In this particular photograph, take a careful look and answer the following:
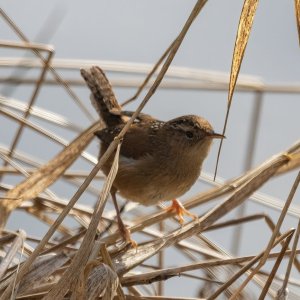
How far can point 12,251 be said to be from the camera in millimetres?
2770

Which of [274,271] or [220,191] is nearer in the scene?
[274,271]

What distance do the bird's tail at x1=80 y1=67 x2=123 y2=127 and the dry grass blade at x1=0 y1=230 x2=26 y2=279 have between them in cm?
→ 131

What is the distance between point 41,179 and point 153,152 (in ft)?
3.41

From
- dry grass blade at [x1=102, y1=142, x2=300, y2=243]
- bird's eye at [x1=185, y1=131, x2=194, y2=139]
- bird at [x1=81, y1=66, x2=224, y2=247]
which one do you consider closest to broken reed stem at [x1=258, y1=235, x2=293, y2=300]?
dry grass blade at [x1=102, y1=142, x2=300, y2=243]

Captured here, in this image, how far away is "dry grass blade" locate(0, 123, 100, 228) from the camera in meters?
2.94

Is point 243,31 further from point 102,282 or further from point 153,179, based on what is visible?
point 153,179

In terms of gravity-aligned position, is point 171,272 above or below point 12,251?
above

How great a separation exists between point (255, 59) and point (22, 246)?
4.68 meters

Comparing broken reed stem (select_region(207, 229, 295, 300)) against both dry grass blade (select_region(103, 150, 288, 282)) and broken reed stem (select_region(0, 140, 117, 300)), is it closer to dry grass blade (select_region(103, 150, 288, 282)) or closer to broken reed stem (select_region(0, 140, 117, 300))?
dry grass blade (select_region(103, 150, 288, 282))

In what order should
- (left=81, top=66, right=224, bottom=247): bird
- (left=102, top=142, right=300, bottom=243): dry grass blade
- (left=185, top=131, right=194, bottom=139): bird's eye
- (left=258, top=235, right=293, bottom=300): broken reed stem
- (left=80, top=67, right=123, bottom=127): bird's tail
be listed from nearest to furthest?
1. (left=258, top=235, right=293, bottom=300): broken reed stem
2. (left=102, top=142, right=300, bottom=243): dry grass blade
3. (left=81, top=66, right=224, bottom=247): bird
4. (left=185, top=131, right=194, bottom=139): bird's eye
5. (left=80, top=67, right=123, bottom=127): bird's tail

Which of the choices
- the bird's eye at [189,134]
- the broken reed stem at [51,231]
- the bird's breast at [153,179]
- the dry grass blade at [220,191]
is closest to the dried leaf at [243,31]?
the broken reed stem at [51,231]

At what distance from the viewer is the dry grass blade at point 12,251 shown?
2688 millimetres

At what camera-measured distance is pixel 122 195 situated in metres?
3.88

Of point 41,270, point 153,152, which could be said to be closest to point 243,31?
point 41,270
